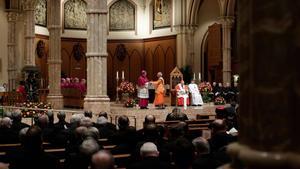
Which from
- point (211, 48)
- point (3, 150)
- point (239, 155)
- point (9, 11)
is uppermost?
point (9, 11)

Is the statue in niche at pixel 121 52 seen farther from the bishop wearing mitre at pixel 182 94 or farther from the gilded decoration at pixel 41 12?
the bishop wearing mitre at pixel 182 94

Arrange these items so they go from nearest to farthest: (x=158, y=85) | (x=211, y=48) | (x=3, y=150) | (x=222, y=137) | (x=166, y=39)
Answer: (x=222, y=137) < (x=3, y=150) < (x=158, y=85) < (x=211, y=48) < (x=166, y=39)

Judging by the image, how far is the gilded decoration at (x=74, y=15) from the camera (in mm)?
34188

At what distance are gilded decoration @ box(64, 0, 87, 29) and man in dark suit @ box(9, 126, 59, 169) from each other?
2942 cm

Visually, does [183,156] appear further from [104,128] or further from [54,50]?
[54,50]

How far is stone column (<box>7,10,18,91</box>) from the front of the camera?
27.9 meters

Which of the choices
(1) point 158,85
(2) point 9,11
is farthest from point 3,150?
(2) point 9,11

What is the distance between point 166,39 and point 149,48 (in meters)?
2.04

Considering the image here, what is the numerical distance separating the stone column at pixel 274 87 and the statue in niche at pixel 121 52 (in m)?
33.8

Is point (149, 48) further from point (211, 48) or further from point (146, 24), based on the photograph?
point (211, 48)

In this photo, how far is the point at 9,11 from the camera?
2831 centimetres

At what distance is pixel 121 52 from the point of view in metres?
35.2

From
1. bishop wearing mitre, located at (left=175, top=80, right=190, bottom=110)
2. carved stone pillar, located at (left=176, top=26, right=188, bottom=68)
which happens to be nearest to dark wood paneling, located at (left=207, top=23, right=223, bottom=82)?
carved stone pillar, located at (left=176, top=26, right=188, bottom=68)

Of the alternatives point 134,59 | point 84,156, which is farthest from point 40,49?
point 84,156
